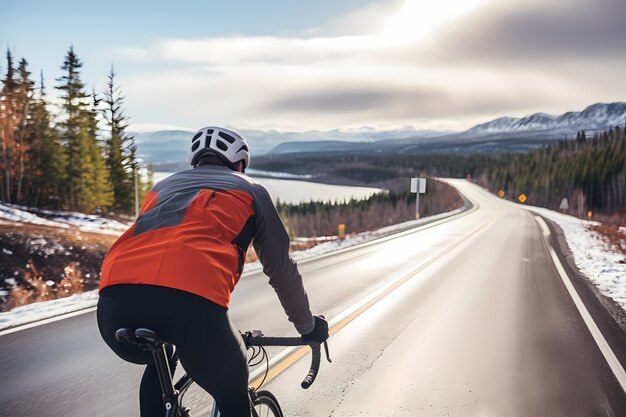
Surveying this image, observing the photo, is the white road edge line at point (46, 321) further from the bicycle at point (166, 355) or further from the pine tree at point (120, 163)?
the pine tree at point (120, 163)

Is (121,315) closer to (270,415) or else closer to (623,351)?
(270,415)

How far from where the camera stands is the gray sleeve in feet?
6.57

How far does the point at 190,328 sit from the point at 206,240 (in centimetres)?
35

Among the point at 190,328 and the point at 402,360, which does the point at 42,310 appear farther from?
the point at 190,328

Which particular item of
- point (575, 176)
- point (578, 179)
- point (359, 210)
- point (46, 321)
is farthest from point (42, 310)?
point (575, 176)

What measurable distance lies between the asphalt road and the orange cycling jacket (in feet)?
7.59

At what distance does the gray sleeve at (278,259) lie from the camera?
6.57ft

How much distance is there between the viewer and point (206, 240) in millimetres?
1793

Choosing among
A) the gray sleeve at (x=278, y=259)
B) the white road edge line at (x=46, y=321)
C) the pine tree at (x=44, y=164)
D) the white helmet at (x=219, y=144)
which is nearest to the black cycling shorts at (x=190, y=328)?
the gray sleeve at (x=278, y=259)

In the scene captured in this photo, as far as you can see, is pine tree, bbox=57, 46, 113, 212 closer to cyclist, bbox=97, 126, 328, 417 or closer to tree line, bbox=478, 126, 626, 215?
cyclist, bbox=97, 126, 328, 417

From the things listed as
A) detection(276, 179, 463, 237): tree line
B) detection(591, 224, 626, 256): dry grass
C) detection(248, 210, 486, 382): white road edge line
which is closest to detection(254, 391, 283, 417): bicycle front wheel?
detection(248, 210, 486, 382): white road edge line

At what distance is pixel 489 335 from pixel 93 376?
16.6 ft

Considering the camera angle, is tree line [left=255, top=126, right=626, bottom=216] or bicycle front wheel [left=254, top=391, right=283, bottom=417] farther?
tree line [left=255, top=126, right=626, bottom=216]

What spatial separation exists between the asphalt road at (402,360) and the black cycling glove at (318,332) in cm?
197
